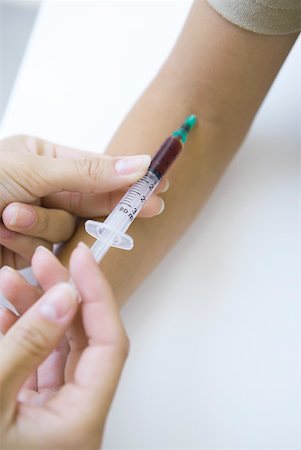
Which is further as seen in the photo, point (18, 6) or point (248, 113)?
point (18, 6)

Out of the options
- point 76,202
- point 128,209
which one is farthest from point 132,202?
point 76,202

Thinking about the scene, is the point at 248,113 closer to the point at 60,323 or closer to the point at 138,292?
the point at 138,292

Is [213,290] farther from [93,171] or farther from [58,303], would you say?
[58,303]

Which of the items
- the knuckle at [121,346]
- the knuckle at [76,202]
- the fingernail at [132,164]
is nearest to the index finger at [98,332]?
the knuckle at [121,346]

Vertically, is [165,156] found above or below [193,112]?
below

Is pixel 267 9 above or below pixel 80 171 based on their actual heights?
above

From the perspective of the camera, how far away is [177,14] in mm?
1248

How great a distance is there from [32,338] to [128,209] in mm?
270

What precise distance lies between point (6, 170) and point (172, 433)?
525 mm

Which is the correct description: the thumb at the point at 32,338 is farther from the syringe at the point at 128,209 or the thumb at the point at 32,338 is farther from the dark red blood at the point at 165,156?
the dark red blood at the point at 165,156

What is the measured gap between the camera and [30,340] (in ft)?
1.70

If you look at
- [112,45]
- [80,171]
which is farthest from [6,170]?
[112,45]

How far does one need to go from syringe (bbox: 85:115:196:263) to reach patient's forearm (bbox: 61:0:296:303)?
9 cm

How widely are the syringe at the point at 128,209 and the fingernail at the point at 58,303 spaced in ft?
0.46
